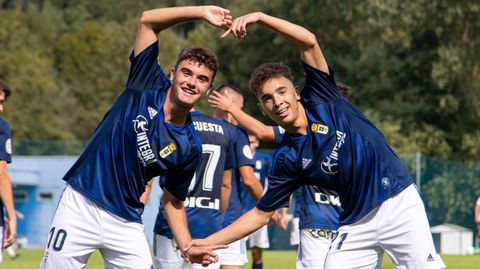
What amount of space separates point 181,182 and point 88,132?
56260 millimetres

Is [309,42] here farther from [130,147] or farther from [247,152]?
[247,152]

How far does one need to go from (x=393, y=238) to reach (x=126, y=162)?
1984 millimetres

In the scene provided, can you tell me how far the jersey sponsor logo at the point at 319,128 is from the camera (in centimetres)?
725

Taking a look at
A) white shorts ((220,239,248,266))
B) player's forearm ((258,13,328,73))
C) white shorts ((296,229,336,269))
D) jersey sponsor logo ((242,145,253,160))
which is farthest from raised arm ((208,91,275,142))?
player's forearm ((258,13,328,73))

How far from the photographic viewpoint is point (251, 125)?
379 inches

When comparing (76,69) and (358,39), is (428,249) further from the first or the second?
(76,69)

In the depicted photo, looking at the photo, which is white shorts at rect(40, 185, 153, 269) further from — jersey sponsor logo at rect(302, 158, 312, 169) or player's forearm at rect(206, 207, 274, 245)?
jersey sponsor logo at rect(302, 158, 312, 169)

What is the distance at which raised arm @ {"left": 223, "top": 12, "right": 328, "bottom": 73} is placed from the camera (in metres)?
6.74

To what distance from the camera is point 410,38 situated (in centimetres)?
4453

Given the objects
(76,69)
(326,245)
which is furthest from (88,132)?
(326,245)

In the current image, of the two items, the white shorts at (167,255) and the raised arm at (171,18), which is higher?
the raised arm at (171,18)

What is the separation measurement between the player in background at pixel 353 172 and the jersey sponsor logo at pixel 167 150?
81 cm

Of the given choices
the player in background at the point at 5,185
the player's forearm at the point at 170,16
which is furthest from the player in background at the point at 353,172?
the player in background at the point at 5,185

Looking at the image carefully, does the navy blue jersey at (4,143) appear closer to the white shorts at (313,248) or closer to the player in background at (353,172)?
the white shorts at (313,248)
